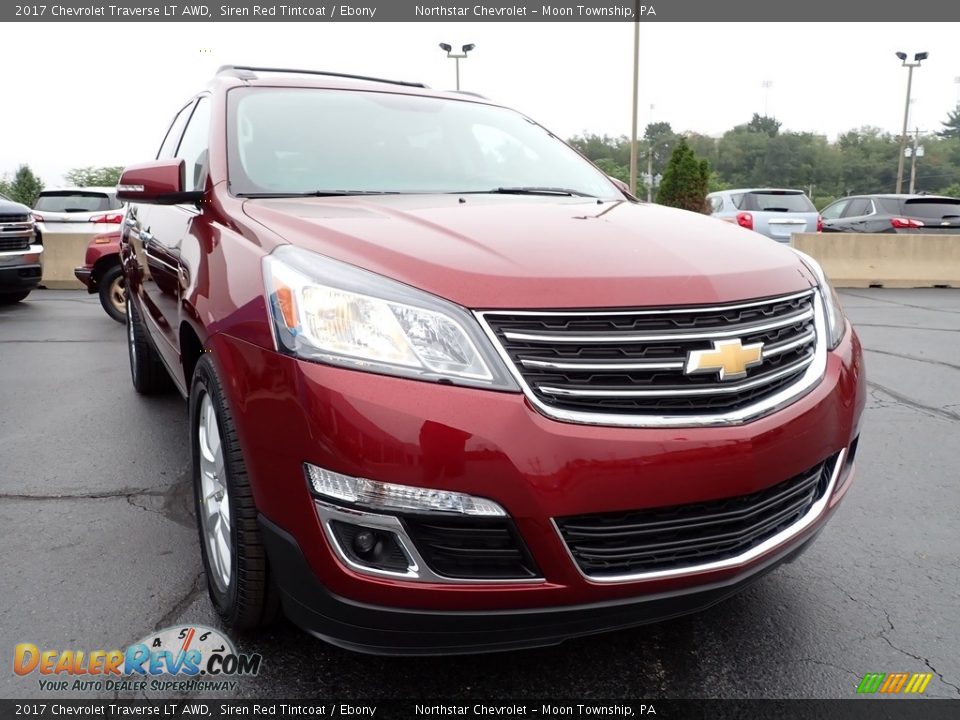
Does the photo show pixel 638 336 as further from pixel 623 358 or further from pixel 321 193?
pixel 321 193

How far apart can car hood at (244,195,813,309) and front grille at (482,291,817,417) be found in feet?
0.13

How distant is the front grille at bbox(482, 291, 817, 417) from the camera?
180 centimetres

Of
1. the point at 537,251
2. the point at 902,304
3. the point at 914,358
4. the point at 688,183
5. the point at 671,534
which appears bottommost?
the point at 902,304

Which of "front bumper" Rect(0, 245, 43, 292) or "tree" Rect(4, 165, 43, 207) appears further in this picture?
"tree" Rect(4, 165, 43, 207)

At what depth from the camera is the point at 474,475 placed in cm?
171

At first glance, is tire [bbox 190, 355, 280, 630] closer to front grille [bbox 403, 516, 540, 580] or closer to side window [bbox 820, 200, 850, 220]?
front grille [bbox 403, 516, 540, 580]

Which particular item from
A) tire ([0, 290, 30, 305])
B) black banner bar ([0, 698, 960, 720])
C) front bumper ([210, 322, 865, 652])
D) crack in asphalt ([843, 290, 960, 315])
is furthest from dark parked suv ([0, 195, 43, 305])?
crack in asphalt ([843, 290, 960, 315])

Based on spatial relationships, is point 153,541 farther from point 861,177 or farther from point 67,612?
point 861,177

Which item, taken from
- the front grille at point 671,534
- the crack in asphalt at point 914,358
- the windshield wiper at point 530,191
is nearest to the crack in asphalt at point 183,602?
the front grille at point 671,534

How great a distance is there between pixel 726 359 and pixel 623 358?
277mm

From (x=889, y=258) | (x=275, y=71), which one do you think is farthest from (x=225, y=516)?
(x=889, y=258)

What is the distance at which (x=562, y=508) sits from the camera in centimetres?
175

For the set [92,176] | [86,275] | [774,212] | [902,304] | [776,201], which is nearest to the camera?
[86,275]

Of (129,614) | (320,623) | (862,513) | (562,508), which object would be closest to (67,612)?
(129,614)
